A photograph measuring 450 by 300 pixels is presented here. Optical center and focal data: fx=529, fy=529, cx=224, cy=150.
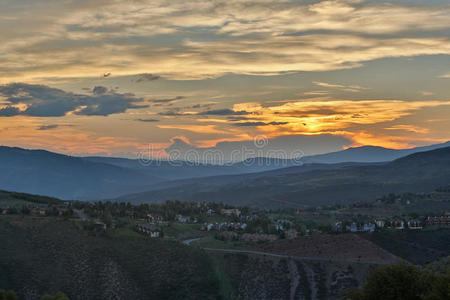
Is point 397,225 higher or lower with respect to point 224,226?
higher

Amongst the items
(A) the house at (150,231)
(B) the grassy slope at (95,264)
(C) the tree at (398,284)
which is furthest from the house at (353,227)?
(C) the tree at (398,284)

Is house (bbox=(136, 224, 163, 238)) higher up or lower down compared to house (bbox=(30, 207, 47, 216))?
lower down

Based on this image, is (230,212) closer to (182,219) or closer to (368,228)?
(182,219)

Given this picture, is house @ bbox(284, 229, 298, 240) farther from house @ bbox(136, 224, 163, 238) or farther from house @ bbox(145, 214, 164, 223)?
house @ bbox(145, 214, 164, 223)

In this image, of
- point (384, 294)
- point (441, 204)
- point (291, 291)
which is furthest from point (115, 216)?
point (441, 204)

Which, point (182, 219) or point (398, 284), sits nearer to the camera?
point (398, 284)

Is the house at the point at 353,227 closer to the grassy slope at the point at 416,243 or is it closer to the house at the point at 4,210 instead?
the grassy slope at the point at 416,243

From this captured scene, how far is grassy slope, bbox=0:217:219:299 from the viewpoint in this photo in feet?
278

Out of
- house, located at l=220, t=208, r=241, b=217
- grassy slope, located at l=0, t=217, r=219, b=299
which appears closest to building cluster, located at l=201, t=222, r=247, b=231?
house, located at l=220, t=208, r=241, b=217

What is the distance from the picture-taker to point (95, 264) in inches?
3708

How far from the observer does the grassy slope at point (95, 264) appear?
8475 centimetres

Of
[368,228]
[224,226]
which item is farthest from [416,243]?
[224,226]

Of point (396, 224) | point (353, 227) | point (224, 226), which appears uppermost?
point (396, 224)

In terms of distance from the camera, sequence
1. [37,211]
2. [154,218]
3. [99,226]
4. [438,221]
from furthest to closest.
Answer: [154,218], [438,221], [37,211], [99,226]
